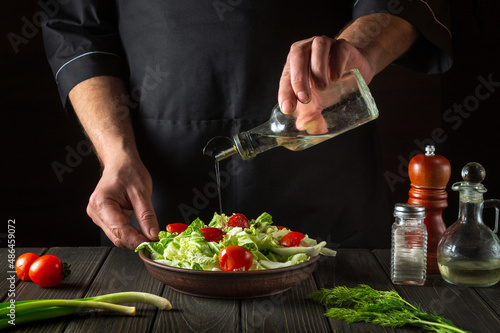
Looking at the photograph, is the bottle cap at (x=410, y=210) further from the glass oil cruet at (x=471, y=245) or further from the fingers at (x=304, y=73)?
the fingers at (x=304, y=73)

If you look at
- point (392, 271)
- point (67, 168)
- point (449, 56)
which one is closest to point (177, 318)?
point (392, 271)

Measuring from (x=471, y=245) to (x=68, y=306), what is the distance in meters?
0.84

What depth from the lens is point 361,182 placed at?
1892 mm

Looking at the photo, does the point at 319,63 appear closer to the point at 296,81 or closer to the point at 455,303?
the point at 296,81

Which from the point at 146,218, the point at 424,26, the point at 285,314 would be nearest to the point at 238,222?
the point at 146,218

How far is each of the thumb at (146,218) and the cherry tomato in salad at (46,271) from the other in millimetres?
262

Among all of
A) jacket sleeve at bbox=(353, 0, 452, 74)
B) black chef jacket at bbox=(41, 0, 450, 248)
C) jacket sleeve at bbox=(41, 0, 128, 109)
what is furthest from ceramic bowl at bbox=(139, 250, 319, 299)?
jacket sleeve at bbox=(41, 0, 128, 109)

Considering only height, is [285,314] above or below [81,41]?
below

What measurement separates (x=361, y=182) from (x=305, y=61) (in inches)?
31.5

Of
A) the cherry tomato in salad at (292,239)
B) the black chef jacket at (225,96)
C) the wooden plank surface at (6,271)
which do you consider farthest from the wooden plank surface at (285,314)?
the black chef jacket at (225,96)

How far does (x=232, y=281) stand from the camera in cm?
108

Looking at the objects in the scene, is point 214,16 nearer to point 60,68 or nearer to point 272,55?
point 272,55

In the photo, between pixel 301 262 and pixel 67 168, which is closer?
pixel 301 262

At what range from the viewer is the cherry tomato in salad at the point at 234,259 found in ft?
3.62
